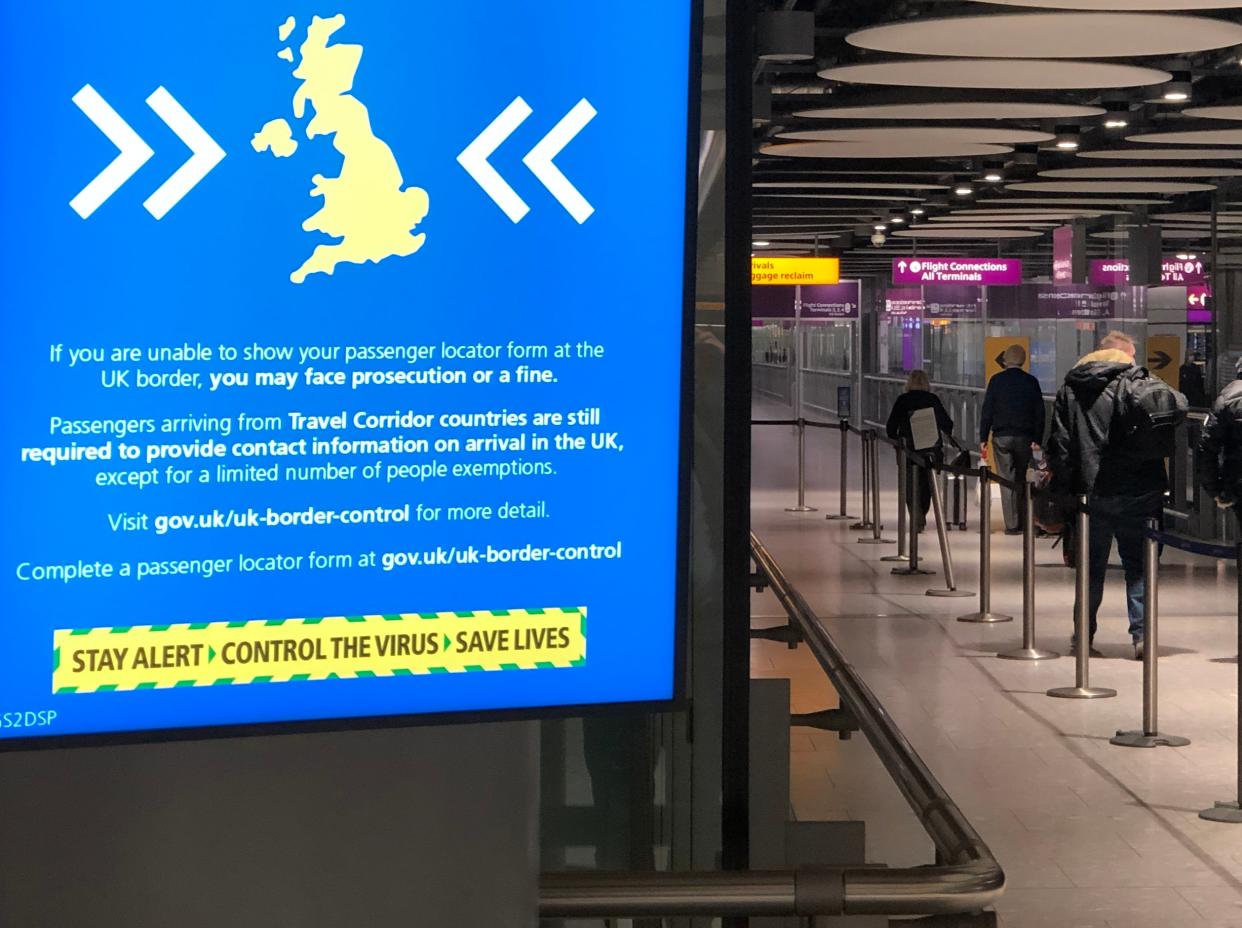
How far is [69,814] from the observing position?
2311 mm

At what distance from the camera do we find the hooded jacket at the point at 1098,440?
10.2m

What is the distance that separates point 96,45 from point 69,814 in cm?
98

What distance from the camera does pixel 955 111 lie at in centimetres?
1312

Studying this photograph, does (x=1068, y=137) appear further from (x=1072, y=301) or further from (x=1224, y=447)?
(x=1072, y=301)

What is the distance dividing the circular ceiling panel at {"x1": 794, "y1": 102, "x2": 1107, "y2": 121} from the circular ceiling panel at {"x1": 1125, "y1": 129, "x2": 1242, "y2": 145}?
1.46 m

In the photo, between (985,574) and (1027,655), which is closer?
(1027,655)

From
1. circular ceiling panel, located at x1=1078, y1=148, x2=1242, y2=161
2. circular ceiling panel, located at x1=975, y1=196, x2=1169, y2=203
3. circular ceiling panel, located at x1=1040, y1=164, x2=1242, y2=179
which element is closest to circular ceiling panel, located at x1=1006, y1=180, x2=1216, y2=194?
circular ceiling panel, located at x1=1040, y1=164, x2=1242, y2=179

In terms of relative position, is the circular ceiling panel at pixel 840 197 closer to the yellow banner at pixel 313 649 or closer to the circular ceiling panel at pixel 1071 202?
the circular ceiling panel at pixel 1071 202

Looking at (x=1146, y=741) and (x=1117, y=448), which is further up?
(x=1117, y=448)

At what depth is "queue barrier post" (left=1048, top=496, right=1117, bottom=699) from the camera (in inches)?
367

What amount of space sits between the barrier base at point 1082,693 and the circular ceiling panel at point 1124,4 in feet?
11.5

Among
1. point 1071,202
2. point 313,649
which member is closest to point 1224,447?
point 313,649

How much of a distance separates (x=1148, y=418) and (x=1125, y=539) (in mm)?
792

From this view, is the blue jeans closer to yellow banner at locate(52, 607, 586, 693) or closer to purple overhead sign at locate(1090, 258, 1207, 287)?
yellow banner at locate(52, 607, 586, 693)
